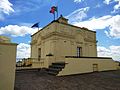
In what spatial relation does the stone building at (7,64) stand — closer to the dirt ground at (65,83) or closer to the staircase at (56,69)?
the dirt ground at (65,83)

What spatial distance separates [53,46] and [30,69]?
13.1ft

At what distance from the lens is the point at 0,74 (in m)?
4.04

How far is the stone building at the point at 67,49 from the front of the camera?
12.0 metres

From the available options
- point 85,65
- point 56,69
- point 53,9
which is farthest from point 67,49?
point 53,9

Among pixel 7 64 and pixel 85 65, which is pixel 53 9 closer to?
pixel 85 65

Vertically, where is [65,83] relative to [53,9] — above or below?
below

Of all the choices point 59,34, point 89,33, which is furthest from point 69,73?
point 89,33

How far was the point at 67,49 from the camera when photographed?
16.0 metres

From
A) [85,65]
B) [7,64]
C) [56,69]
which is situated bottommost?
[56,69]

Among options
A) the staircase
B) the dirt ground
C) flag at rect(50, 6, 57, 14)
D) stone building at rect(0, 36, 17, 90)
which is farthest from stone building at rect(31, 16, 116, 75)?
stone building at rect(0, 36, 17, 90)

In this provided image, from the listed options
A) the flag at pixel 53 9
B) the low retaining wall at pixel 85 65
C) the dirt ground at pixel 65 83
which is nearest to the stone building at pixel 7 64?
the dirt ground at pixel 65 83

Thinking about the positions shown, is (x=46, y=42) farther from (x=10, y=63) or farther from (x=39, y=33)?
(x=10, y=63)

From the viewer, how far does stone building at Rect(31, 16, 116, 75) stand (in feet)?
39.2

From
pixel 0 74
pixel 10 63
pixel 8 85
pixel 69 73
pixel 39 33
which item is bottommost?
pixel 69 73
